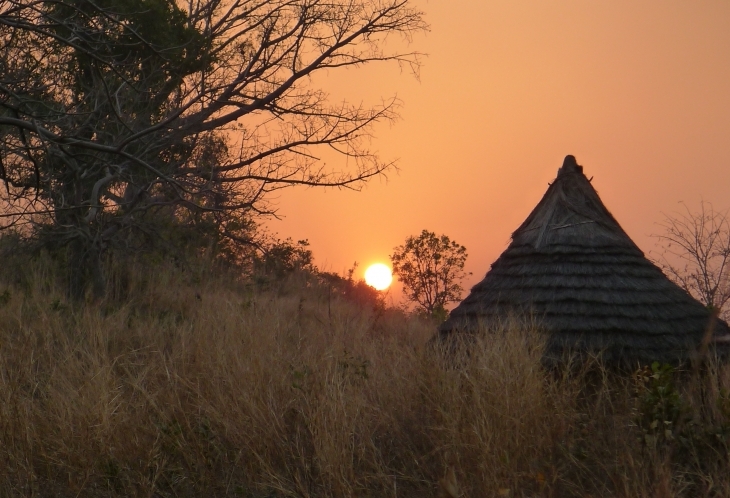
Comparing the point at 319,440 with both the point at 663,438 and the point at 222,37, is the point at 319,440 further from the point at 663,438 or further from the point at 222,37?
the point at 222,37

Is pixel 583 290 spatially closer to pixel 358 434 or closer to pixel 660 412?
pixel 660 412

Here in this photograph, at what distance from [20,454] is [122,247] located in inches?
263

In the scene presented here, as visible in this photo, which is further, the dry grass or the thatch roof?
the thatch roof

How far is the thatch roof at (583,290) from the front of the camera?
6.57 meters

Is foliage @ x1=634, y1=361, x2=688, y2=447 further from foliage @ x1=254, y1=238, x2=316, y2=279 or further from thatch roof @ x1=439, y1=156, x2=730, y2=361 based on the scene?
foliage @ x1=254, y1=238, x2=316, y2=279

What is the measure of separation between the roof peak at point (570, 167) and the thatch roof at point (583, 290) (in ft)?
0.03

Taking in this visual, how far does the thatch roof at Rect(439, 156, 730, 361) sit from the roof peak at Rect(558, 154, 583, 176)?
11 mm

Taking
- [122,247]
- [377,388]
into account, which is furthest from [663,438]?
[122,247]

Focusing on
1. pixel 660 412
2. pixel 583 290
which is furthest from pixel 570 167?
pixel 660 412

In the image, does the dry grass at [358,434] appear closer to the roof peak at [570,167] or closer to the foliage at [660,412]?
the foliage at [660,412]

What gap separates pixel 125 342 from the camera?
761cm

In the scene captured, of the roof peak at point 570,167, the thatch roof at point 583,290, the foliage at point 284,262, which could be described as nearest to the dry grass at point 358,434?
the thatch roof at point 583,290

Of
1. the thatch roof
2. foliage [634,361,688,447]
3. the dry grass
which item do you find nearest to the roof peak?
the thatch roof

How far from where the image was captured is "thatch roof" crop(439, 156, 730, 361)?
657cm
